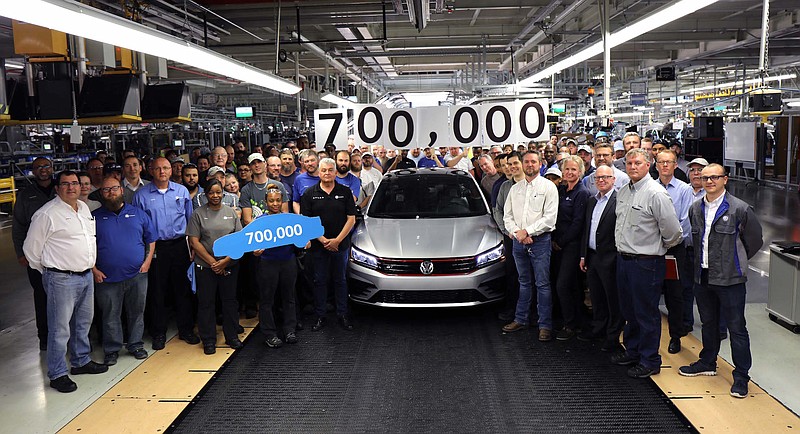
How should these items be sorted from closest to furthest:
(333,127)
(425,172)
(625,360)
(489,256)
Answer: (625,360), (489,256), (425,172), (333,127)

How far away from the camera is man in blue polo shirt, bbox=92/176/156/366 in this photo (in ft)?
16.9

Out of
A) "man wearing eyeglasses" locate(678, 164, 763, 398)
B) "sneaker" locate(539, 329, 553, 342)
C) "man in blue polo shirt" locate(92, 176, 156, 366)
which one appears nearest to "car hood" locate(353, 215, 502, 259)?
"sneaker" locate(539, 329, 553, 342)

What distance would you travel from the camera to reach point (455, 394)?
456cm

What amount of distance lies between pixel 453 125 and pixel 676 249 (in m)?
3.90

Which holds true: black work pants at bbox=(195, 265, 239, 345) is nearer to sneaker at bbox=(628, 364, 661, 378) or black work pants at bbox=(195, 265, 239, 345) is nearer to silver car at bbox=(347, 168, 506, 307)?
silver car at bbox=(347, 168, 506, 307)

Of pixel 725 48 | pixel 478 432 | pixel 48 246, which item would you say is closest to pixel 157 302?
pixel 48 246

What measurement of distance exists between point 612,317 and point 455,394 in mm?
1603

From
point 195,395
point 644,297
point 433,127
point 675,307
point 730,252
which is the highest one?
point 433,127

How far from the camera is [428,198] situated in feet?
23.1

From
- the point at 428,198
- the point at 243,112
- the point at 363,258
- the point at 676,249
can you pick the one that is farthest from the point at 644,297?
the point at 243,112

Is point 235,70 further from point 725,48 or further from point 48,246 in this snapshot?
point 725,48

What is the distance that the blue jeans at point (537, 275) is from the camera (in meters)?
5.66

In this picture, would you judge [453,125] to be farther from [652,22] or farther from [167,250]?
[167,250]

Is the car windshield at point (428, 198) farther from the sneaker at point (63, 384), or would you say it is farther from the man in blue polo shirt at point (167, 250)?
the sneaker at point (63, 384)
